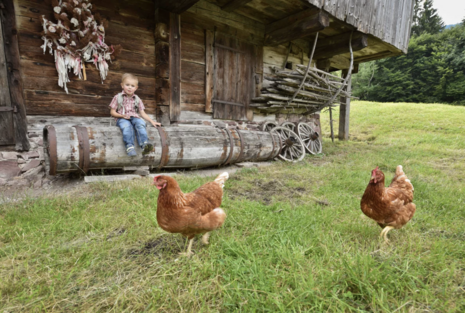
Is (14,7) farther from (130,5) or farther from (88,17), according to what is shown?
(130,5)

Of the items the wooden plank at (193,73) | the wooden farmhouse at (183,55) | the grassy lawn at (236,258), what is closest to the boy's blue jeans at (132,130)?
the grassy lawn at (236,258)

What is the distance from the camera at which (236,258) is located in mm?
1774

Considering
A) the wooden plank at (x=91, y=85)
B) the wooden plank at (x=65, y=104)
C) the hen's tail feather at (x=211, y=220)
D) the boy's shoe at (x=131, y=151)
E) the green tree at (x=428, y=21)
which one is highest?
the green tree at (x=428, y=21)

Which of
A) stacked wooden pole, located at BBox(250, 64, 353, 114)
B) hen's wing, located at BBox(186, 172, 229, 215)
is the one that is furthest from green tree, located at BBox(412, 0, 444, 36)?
hen's wing, located at BBox(186, 172, 229, 215)

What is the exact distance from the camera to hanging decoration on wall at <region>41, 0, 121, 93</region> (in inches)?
152

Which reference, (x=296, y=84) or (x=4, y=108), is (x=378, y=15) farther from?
(x=4, y=108)

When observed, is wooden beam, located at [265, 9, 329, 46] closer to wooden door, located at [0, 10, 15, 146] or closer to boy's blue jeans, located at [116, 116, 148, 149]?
boy's blue jeans, located at [116, 116, 148, 149]

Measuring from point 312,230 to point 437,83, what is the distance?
106 feet

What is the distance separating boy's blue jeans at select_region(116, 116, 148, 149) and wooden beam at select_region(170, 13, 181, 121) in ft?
4.99

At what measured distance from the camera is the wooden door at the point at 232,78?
6188mm

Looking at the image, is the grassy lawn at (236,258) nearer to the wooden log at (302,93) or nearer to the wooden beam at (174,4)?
the wooden beam at (174,4)

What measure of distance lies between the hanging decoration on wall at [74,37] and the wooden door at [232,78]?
9.03ft

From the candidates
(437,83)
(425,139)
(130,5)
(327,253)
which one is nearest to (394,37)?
(425,139)

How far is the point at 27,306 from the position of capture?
1308 mm
